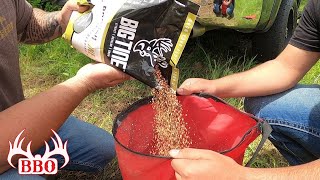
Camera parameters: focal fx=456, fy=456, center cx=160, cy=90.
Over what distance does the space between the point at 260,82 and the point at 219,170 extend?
0.63 meters

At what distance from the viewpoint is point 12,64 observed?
5.21 feet

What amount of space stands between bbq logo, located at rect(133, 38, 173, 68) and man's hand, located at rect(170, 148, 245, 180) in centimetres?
31

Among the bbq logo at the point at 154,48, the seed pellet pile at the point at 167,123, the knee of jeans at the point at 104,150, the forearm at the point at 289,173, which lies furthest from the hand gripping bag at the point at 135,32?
the knee of jeans at the point at 104,150

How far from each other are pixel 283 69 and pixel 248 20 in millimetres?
715

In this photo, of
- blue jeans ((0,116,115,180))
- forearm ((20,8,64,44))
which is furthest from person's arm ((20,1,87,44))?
blue jeans ((0,116,115,180))

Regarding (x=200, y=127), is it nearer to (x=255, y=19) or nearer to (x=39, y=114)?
(x=39, y=114)

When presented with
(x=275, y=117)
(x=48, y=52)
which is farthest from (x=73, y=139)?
(x=48, y=52)

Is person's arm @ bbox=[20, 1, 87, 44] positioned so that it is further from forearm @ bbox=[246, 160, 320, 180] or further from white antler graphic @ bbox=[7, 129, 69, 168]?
forearm @ bbox=[246, 160, 320, 180]

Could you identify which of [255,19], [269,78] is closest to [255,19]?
[255,19]

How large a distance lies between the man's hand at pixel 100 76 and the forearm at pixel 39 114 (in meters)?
0.02

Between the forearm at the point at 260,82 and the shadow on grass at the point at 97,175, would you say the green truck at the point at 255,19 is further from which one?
the shadow on grass at the point at 97,175

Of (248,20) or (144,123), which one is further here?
(248,20)

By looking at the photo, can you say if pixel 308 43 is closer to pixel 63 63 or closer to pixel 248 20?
pixel 248 20

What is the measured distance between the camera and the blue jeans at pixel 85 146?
190 centimetres
